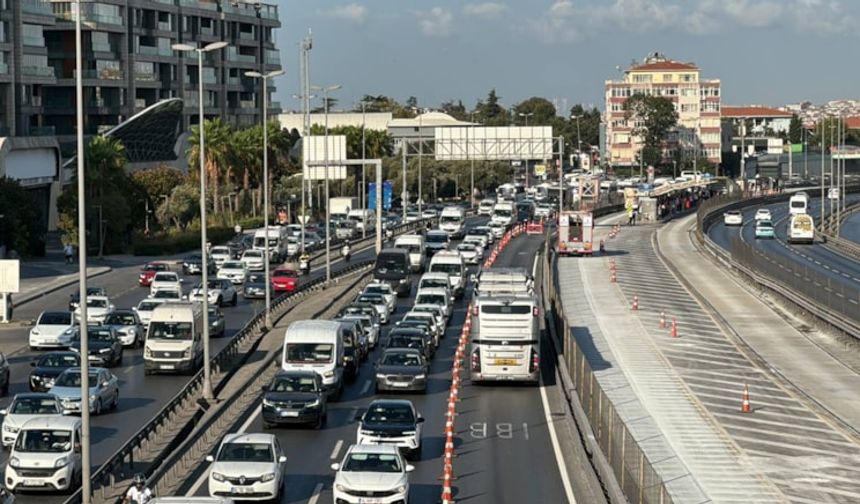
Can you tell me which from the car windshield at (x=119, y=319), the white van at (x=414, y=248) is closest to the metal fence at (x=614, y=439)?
the car windshield at (x=119, y=319)

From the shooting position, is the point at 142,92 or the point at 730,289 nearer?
the point at 730,289

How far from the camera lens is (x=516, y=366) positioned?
46.8 meters

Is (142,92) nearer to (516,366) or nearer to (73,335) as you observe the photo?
(73,335)

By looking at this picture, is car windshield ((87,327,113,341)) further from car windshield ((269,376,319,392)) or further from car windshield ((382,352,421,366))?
car windshield ((269,376,319,392))

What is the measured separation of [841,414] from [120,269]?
55.8 m

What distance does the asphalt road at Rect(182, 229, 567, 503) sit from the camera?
105 feet

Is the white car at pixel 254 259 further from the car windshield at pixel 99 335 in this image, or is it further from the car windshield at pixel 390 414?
the car windshield at pixel 390 414

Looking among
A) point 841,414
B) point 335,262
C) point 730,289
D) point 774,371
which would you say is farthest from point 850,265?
point 841,414

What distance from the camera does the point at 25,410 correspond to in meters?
36.6

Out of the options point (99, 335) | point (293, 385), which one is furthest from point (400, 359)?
point (99, 335)

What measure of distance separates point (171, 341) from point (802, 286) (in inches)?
1332

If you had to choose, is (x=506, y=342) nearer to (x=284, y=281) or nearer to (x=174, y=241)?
(x=284, y=281)

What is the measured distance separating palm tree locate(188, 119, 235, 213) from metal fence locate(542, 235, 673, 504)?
7728 cm

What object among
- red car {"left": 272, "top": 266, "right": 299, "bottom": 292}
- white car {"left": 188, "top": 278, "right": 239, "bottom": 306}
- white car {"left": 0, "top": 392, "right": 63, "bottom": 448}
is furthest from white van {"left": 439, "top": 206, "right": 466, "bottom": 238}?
white car {"left": 0, "top": 392, "right": 63, "bottom": 448}
